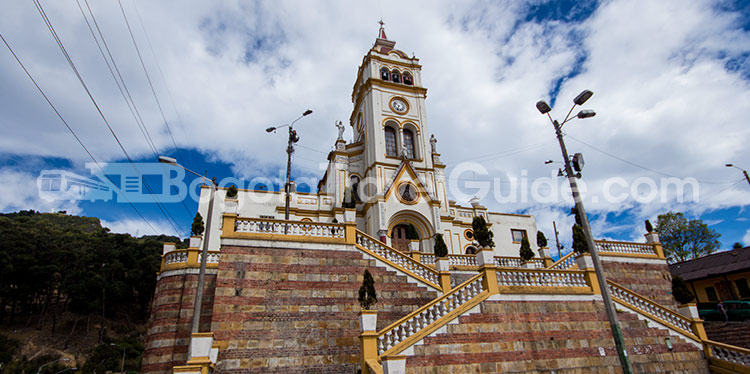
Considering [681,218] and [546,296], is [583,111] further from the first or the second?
[681,218]

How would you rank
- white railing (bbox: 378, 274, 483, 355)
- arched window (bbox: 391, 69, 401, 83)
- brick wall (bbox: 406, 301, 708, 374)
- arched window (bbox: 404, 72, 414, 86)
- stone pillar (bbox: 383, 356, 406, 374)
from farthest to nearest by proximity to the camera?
arched window (bbox: 404, 72, 414, 86) < arched window (bbox: 391, 69, 401, 83) < brick wall (bbox: 406, 301, 708, 374) < white railing (bbox: 378, 274, 483, 355) < stone pillar (bbox: 383, 356, 406, 374)

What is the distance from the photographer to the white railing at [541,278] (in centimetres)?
1330

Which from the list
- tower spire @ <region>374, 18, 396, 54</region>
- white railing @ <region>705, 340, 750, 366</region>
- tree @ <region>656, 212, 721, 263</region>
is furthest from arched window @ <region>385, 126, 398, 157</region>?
tree @ <region>656, 212, 721, 263</region>

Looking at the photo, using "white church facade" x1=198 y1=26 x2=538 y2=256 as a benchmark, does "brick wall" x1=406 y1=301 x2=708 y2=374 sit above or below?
below

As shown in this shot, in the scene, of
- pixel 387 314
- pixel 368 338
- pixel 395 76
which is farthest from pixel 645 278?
pixel 395 76

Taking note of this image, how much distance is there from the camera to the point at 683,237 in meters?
43.7

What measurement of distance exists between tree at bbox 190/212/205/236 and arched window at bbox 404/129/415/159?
19137 millimetres

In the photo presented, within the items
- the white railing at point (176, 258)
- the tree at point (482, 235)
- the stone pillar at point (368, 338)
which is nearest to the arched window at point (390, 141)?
the tree at point (482, 235)

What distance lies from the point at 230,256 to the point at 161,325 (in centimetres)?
550

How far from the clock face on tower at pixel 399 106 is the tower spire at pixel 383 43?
706 centimetres

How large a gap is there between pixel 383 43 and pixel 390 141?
13745 mm

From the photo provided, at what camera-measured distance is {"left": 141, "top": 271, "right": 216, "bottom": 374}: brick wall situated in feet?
49.7

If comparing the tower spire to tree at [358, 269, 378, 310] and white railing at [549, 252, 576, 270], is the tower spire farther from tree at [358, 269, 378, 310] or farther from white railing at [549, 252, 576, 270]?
tree at [358, 269, 378, 310]

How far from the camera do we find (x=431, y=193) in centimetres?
3091
